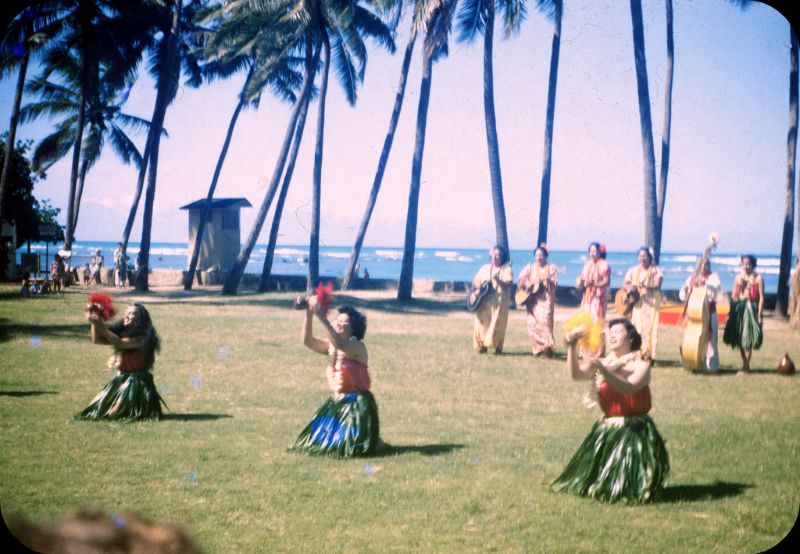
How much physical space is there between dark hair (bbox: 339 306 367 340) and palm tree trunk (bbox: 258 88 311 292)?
0.81m

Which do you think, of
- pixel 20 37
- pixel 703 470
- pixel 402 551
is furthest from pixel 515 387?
pixel 20 37

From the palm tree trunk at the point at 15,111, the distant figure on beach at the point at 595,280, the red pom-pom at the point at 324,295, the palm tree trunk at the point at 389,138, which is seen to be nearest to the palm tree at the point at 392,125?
the palm tree trunk at the point at 389,138

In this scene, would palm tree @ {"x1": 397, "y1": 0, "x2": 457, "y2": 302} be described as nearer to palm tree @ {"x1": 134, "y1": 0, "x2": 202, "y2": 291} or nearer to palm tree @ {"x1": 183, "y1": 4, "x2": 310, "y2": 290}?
palm tree @ {"x1": 183, "y1": 4, "x2": 310, "y2": 290}

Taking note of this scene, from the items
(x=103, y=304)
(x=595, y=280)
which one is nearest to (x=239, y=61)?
(x=103, y=304)

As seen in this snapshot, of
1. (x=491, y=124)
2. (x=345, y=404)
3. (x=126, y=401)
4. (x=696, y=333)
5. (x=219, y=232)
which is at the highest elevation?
(x=491, y=124)

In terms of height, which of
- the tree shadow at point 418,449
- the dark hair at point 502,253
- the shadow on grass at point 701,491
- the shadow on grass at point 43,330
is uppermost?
the dark hair at point 502,253

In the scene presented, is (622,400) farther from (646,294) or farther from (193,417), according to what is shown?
(193,417)

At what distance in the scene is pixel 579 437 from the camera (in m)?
5.13

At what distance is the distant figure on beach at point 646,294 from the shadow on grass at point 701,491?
2.22 ft

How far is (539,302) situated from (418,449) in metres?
2.80

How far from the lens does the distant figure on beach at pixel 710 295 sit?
19.6 ft

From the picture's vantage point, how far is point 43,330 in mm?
5414

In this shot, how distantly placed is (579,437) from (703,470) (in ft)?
2.75

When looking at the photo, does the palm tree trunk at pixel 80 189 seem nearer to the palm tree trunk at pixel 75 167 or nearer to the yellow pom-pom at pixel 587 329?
the palm tree trunk at pixel 75 167
